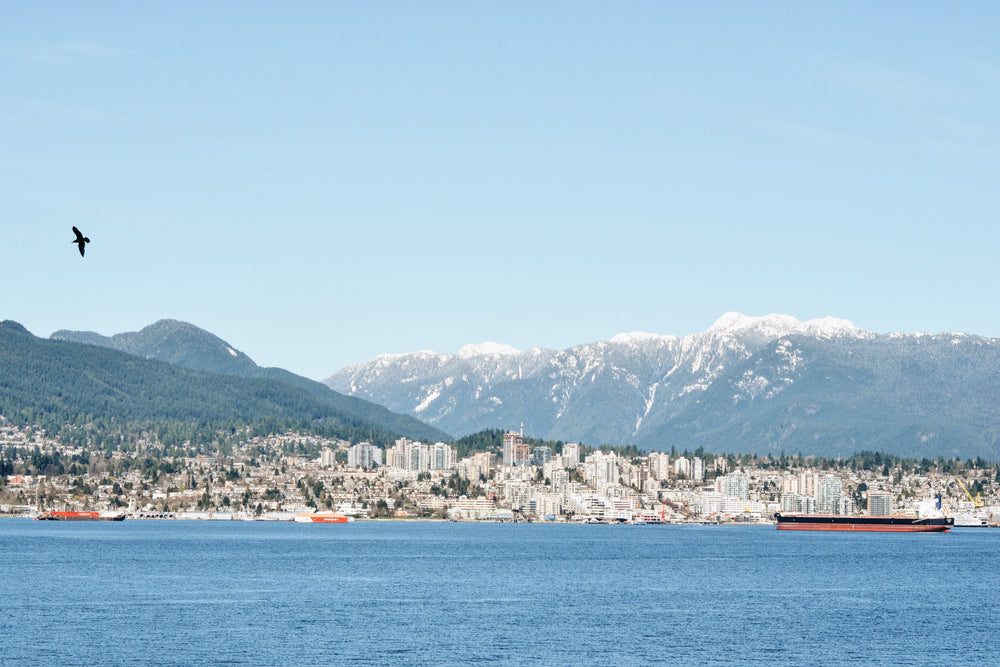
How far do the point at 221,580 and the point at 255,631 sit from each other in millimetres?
46456

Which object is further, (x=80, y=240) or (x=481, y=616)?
(x=481, y=616)

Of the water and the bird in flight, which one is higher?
the bird in flight

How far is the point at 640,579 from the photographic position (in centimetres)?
17012

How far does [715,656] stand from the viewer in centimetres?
10525

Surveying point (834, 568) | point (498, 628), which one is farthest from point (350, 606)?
point (834, 568)

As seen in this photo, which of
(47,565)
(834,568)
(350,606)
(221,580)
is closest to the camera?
(350,606)

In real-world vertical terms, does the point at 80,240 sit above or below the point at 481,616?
above

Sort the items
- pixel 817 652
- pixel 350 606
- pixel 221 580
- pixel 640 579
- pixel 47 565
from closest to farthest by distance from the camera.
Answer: pixel 817 652 → pixel 350 606 → pixel 221 580 → pixel 640 579 → pixel 47 565

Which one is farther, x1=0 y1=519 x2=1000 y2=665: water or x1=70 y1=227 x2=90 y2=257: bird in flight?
x1=0 y1=519 x2=1000 y2=665: water

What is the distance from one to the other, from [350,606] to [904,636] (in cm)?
4762

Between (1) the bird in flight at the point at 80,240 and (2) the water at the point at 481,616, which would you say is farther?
(2) the water at the point at 481,616

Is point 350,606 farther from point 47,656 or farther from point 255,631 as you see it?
point 47,656

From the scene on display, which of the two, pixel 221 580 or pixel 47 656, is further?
pixel 221 580

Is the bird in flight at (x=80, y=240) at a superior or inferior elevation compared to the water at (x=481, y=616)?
superior
